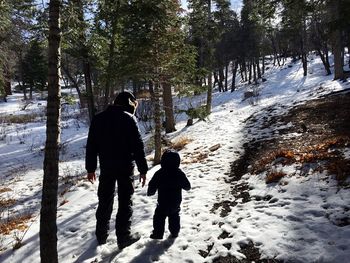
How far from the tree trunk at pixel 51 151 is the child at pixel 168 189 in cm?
156

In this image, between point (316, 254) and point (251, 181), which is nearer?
point (316, 254)

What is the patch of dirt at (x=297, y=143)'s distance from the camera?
7234mm

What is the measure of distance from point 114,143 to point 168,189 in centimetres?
118

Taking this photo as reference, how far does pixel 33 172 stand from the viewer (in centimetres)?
1499

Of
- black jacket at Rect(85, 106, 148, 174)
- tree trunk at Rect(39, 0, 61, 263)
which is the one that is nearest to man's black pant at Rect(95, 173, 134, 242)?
black jacket at Rect(85, 106, 148, 174)

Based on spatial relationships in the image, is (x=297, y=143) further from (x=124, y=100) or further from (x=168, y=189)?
(x=124, y=100)

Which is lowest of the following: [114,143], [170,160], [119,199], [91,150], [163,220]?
[163,220]

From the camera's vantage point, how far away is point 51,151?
16.2ft

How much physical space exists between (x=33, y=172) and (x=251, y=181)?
34.0 feet

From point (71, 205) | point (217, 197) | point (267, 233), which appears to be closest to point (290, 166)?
point (217, 197)

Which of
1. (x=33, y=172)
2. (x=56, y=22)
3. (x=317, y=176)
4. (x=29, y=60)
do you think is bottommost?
(x=33, y=172)

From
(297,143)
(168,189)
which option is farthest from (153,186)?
(297,143)

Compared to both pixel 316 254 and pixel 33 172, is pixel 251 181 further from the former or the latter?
pixel 33 172

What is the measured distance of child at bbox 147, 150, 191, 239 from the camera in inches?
227
